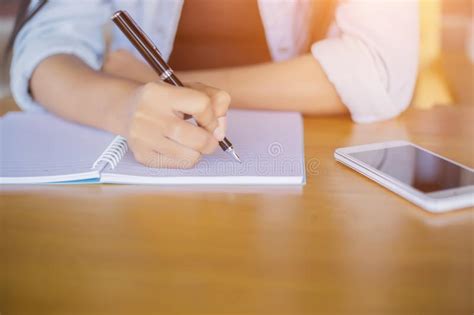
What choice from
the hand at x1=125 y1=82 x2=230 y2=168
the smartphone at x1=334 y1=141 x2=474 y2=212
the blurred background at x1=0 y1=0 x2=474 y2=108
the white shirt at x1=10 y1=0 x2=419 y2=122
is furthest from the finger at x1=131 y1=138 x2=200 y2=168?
the blurred background at x1=0 y1=0 x2=474 y2=108

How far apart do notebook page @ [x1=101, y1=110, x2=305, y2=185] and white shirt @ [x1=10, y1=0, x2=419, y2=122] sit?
13 cm

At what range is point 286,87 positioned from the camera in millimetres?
742

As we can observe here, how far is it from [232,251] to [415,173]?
0.21 metres

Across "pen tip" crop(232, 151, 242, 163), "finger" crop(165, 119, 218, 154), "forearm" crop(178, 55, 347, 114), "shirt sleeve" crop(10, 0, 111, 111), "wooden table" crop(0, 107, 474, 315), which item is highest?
"shirt sleeve" crop(10, 0, 111, 111)

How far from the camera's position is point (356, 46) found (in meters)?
0.72

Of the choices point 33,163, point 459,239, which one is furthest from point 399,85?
point 33,163

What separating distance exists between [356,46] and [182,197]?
39 centimetres

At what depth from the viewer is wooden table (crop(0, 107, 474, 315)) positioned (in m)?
0.31

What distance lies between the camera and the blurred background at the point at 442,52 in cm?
101

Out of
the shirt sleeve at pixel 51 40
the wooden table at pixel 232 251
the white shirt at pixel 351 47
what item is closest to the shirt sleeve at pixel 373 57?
the white shirt at pixel 351 47

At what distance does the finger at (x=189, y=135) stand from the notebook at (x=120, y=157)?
0.03 m

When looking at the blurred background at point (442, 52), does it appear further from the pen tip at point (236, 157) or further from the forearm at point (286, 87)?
the pen tip at point (236, 157)

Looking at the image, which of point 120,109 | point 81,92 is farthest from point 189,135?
point 81,92

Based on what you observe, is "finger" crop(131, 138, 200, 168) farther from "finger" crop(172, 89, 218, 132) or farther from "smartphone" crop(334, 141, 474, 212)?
"smartphone" crop(334, 141, 474, 212)
